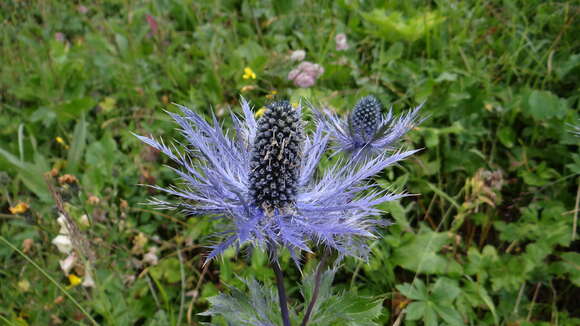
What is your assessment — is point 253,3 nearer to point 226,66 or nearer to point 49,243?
point 226,66

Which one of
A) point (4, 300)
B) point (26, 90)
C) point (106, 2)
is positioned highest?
point (106, 2)

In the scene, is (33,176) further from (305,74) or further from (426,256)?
(426,256)

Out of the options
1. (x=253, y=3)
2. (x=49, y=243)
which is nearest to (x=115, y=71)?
(x=253, y=3)

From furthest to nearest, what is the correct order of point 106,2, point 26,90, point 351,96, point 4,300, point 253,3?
point 106,2
point 253,3
point 26,90
point 351,96
point 4,300

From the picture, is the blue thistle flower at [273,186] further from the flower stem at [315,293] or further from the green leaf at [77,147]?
the green leaf at [77,147]

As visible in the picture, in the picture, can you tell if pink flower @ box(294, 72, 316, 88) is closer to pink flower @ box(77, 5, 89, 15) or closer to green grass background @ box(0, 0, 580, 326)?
green grass background @ box(0, 0, 580, 326)

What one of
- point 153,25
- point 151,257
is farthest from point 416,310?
point 153,25

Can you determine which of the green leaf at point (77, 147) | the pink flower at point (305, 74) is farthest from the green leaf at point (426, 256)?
the green leaf at point (77, 147)

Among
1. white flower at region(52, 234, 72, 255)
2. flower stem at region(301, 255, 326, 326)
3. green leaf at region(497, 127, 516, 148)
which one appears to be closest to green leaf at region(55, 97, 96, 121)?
white flower at region(52, 234, 72, 255)
